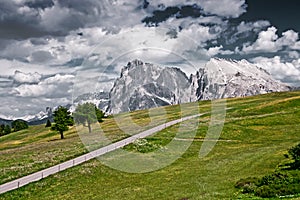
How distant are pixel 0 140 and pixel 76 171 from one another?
140 metres

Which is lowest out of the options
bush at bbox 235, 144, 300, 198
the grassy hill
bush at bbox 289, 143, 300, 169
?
the grassy hill

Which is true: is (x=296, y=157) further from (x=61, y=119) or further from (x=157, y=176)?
(x=61, y=119)

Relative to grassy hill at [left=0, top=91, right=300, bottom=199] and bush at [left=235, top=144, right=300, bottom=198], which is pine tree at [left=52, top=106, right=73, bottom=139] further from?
bush at [left=235, top=144, right=300, bottom=198]

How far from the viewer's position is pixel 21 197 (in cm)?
4169

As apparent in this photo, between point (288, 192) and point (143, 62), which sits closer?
point (288, 192)

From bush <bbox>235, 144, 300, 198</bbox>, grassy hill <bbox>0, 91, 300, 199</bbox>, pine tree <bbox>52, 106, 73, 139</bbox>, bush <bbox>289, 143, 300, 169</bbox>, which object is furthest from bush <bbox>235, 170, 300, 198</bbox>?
pine tree <bbox>52, 106, 73, 139</bbox>

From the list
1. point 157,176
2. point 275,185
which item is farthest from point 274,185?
point 157,176

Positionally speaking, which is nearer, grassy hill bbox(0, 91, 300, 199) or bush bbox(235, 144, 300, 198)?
bush bbox(235, 144, 300, 198)

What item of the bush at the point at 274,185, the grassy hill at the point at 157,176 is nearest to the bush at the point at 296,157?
the grassy hill at the point at 157,176

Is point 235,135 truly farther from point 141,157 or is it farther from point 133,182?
point 133,182

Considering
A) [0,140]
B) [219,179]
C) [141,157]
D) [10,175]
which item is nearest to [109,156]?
[141,157]

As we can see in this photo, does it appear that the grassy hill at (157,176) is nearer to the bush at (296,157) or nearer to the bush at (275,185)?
the bush at (275,185)

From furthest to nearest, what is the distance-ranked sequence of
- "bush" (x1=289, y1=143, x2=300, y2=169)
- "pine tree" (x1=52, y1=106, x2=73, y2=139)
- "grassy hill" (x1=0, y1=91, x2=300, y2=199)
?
"pine tree" (x1=52, y1=106, x2=73, y2=139)
"bush" (x1=289, y1=143, x2=300, y2=169)
"grassy hill" (x1=0, y1=91, x2=300, y2=199)

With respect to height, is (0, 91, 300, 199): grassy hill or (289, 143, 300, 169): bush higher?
(289, 143, 300, 169): bush
